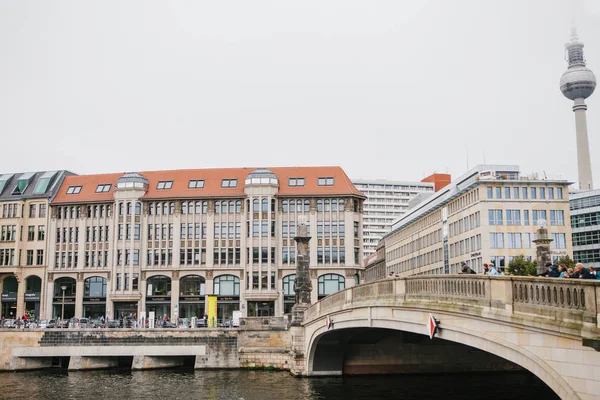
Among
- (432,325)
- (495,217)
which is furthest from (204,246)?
(432,325)

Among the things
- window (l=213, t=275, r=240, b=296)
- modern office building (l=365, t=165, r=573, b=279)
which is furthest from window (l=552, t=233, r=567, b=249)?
window (l=213, t=275, r=240, b=296)

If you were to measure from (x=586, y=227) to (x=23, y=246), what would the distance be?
214 feet

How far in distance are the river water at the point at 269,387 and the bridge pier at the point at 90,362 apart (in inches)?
201

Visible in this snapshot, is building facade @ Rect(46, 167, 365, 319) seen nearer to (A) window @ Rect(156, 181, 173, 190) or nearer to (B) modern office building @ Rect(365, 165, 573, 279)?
(A) window @ Rect(156, 181, 173, 190)

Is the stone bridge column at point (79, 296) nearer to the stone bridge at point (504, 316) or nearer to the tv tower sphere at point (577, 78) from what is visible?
the stone bridge at point (504, 316)

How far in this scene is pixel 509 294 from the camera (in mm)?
17516

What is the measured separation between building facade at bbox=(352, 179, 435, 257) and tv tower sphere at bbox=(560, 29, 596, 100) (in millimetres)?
47303

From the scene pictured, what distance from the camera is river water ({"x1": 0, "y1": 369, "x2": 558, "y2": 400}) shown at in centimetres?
3698

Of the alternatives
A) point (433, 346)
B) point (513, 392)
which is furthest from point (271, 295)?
point (513, 392)

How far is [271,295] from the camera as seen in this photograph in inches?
2776

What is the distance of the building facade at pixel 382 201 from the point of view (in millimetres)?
179500

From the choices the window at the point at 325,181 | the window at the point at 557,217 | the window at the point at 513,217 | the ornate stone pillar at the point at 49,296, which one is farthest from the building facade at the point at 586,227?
the ornate stone pillar at the point at 49,296

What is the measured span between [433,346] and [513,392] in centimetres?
901

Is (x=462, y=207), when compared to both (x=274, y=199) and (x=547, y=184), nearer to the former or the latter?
(x=547, y=184)
